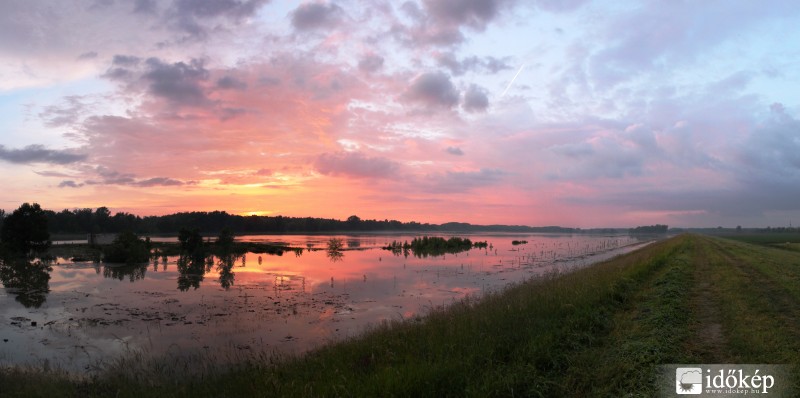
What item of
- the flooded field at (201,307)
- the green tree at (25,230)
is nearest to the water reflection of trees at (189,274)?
the flooded field at (201,307)

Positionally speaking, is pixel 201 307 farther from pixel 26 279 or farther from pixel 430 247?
pixel 430 247

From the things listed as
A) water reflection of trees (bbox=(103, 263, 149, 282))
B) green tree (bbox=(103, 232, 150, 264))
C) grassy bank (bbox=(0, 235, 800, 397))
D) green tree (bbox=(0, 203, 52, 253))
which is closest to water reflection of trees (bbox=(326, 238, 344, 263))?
water reflection of trees (bbox=(103, 263, 149, 282))

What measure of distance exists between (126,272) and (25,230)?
23.7 m

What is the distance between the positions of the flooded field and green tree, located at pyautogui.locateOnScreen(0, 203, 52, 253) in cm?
1657

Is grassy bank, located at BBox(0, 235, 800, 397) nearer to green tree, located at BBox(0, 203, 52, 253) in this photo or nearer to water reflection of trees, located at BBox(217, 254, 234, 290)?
water reflection of trees, located at BBox(217, 254, 234, 290)

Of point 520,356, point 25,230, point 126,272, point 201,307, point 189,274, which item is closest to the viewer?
point 520,356

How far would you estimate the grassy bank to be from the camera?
657cm

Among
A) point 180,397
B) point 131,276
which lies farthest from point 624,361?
point 131,276

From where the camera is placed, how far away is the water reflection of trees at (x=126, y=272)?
2911 cm

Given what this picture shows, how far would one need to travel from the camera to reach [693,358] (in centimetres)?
740

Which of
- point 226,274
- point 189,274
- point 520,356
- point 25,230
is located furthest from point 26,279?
point 520,356

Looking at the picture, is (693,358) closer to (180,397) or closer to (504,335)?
(504,335)

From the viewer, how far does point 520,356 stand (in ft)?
25.2

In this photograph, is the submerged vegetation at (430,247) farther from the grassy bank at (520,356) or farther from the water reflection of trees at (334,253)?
the grassy bank at (520,356)
